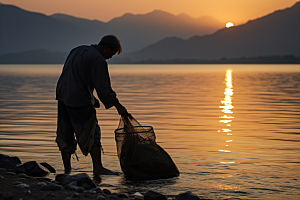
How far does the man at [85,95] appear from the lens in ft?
18.7

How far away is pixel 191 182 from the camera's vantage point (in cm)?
573

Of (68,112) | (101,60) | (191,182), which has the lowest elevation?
(191,182)

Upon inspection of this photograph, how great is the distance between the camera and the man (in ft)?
18.7

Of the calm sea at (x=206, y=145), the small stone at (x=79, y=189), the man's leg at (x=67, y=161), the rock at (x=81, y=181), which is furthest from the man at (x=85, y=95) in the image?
the small stone at (x=79, y=189)

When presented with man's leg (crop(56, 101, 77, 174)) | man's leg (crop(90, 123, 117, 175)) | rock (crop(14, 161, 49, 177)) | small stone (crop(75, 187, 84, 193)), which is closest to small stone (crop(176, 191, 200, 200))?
small stone (crop(75, 187, 84, 193))

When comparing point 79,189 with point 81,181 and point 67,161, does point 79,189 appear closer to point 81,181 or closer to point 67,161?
point 81,181

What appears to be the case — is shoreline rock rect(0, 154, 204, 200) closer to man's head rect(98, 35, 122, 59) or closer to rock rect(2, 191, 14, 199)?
rock rect(2, 191, 14, 199)

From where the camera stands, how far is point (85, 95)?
5777 millimetres

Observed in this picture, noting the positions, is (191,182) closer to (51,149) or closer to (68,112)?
(68,112)

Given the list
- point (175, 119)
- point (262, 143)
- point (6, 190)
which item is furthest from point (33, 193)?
point (175, 119)

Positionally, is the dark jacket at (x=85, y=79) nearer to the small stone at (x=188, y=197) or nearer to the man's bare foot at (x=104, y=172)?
the man's bare foot at (x=104, y=172)

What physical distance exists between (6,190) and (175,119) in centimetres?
831

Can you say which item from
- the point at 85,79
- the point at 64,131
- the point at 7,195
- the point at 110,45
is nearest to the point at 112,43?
the point at 110,45

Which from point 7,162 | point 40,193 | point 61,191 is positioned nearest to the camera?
point 40,193
